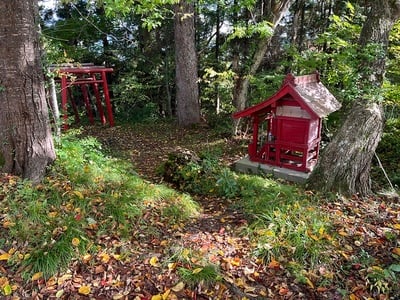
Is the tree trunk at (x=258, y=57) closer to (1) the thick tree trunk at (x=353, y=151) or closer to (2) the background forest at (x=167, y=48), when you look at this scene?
(2) the background forest at (x=167, y=48)

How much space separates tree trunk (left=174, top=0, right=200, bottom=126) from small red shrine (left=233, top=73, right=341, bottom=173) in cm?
375

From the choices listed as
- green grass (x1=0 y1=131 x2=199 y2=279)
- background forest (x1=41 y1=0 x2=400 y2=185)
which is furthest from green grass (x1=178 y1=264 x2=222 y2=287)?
background forest (x1=41 y1=0 x2=400 y2=185)

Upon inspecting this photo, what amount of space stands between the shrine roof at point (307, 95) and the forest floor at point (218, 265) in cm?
223

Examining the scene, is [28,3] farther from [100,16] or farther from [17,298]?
[100,16]

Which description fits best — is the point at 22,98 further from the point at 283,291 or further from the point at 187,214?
the point at 283,291

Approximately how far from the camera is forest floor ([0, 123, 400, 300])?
8.86ft

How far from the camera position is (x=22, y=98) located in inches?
150

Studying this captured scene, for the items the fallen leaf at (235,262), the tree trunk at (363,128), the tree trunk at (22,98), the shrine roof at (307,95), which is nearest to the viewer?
the fallen leaf at (235,262)

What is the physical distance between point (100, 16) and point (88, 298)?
11816 mm

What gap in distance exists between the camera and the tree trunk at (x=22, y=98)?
142 inches

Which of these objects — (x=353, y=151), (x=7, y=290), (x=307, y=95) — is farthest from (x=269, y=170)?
(x=7, y=290)

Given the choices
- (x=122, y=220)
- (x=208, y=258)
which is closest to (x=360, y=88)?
(x=208, y=258)

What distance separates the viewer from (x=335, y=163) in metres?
4.81

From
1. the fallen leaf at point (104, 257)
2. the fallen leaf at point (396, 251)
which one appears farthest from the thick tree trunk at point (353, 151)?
the fallen leaf at point (104, 257)
